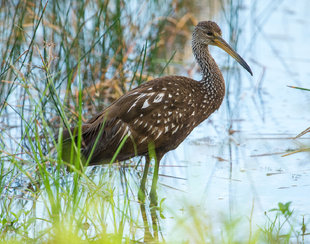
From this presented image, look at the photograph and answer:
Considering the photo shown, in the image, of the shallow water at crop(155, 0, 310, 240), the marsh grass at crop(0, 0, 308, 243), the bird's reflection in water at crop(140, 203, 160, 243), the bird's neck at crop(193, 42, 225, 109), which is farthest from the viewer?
the bird's neck at crop(193, 42, 225, 109)

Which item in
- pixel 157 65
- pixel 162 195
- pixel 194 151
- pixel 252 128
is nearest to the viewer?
pixel 162 195

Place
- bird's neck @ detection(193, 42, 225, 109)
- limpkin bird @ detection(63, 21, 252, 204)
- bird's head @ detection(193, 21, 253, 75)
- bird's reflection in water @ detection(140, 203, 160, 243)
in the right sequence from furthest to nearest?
1. bird's head @ detection(193, 21, 253, 75)
2. bird's neck @ detection(193, 42, 225, 109)
3. limpkin bird @ detection(63, 21, 252, 204)
4. bird's reflection in water @ detection(140, 203, 160, 243)

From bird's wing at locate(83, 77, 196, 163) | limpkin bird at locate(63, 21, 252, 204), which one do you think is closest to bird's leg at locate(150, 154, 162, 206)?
limpkin bird at locate(63, 21, 252, 204)

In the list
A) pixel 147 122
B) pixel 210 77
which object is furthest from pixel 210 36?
pixel 147 122

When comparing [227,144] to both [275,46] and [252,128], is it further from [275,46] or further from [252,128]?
[275,46]

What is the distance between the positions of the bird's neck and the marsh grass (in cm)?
40

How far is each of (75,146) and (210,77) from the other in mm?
2346

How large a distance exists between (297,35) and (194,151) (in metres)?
4.35

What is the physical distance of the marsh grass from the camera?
14.4 feet

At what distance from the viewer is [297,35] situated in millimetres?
10789

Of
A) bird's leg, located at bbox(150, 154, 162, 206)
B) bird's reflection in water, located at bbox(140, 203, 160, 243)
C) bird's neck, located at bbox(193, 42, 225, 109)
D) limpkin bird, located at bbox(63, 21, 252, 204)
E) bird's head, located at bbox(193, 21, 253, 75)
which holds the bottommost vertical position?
bird's reflection in water, located at bbox(140, 203, 160, 243)

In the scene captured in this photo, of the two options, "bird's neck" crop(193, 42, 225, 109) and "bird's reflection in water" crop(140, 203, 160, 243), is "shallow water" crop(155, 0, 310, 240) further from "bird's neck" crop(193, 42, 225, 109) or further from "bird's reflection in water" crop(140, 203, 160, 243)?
"bird's neck" crop(193, 42, 225, 109)

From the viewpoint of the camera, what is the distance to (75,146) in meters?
4.26

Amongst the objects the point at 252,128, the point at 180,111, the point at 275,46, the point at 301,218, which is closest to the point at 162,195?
the point at 180,111
